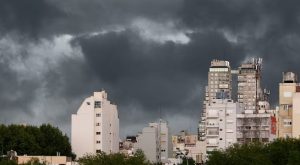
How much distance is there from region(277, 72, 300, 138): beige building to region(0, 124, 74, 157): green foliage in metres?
34.7

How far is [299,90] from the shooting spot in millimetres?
164875

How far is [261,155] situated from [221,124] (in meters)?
54.0

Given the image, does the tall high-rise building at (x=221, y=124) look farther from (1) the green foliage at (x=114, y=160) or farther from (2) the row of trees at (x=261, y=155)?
(1) the green foliage at (x=114, y=160)

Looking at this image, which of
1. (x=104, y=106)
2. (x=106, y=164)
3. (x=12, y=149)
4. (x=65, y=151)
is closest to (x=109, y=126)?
(x=104, y=106)

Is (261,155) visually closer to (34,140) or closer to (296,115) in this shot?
(34,140)

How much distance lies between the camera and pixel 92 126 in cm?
16700

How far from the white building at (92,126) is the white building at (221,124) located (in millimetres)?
17825

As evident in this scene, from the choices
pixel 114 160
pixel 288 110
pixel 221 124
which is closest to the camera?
pixel 114 160

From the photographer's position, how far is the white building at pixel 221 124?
17462 centimetres

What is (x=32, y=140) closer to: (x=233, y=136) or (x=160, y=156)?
(x=233, y=136)

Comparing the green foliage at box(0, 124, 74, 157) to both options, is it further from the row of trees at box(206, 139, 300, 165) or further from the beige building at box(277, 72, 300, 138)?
the beige building at box(277, 72, 300, 138)

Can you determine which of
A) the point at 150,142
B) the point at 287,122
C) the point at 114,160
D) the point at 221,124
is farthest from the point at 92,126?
the point at 114,160

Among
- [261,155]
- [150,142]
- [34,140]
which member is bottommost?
[261,155]

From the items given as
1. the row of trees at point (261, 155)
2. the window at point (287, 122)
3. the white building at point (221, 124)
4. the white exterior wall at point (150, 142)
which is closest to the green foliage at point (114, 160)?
the row of trees at point (261, 155)
